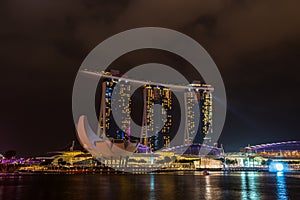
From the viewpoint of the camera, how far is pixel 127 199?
24.4 meters

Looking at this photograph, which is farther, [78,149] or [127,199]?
[78,149]

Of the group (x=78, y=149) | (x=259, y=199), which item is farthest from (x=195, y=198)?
(x=78, y=149)

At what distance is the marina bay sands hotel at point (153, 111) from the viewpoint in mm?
131500

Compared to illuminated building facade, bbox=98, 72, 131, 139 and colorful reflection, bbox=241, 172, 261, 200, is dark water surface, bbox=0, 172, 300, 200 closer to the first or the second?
colorful reflection, bbox=241, 172, 261, 200

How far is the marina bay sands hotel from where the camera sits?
431ft

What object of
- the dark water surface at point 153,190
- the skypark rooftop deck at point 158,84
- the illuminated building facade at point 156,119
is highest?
the skypark rooftop deck at point 158,84

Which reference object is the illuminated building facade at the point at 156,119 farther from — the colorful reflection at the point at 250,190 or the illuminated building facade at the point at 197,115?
the colorful reflection at the point at 250,190

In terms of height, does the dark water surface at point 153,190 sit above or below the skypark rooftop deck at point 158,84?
below

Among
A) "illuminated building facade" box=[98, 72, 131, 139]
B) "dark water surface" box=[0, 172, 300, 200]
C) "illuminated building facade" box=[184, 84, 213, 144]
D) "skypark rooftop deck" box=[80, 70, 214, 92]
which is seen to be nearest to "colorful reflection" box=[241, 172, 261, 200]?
"dark water surface" box=[0, 172, 300, 200]

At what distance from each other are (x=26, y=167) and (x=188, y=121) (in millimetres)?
65191

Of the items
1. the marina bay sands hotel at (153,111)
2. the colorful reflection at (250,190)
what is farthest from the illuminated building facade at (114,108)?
the colorful reflection at (250,190)

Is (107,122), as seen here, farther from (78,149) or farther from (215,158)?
(215,158)

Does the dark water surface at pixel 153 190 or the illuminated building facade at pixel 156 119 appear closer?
the dark water surface at pixel 153 190

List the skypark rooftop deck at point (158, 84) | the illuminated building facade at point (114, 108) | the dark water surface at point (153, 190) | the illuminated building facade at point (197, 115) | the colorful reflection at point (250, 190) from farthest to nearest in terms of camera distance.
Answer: the illuminated building facade at point (197, 115)
the skypark rooftop deck at point (158, 84)
the illuminated building facade at point (114, 108)
the dark water surface at point (153, 190)
the colorful reflection at point (250, 190)
